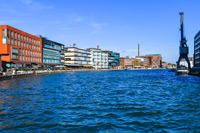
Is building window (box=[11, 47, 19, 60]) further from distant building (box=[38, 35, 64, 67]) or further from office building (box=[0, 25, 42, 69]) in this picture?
distant building (box=[38, 35, 64, 67])

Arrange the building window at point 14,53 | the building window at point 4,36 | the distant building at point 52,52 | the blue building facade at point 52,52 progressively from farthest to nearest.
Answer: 1. the distant building at point 52,52
2. the blue building facade at point 52,52
3. the building window at point 14,53
4. the building window at point 4,36

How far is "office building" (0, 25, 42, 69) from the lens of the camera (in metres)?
104

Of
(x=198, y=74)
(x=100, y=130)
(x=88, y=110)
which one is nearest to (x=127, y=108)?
(x=88, y=110)

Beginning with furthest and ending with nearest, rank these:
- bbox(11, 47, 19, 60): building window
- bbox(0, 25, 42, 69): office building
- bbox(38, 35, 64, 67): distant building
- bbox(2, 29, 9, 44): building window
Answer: bbox(38, 35, 64, 67): distant building < bbox(11, 47, 19, 60): building window < bbox(0, 25, 42, 69): office building < bbox(2, 29, 9, 44): building window

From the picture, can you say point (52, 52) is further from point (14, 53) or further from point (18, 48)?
point (14, 53)

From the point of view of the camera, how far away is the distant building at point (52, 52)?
15675cm

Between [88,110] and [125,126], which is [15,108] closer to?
[88,110]

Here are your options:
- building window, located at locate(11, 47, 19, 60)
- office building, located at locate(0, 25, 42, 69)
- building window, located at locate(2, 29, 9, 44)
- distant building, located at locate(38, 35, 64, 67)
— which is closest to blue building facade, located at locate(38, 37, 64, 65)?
distant building, located at locate(38, 35, 64, 67)

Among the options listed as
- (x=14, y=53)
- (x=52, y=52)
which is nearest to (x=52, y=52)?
(x=52, y=52)

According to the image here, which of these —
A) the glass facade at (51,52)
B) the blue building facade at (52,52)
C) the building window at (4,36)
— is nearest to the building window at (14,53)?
the building window at (4,36)

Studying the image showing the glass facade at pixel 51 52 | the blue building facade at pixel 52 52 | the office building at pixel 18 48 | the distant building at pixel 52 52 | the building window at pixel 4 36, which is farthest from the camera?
the glass facade at pixel 51 52

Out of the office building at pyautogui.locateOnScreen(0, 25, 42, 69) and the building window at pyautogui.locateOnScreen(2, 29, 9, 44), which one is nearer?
the building window at pyautogui.locateOnScreen(2, 29, 9, 44)

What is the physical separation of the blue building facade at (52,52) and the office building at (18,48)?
8.64 metres

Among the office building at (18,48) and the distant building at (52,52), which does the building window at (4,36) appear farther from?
the distant building at (52,52)
